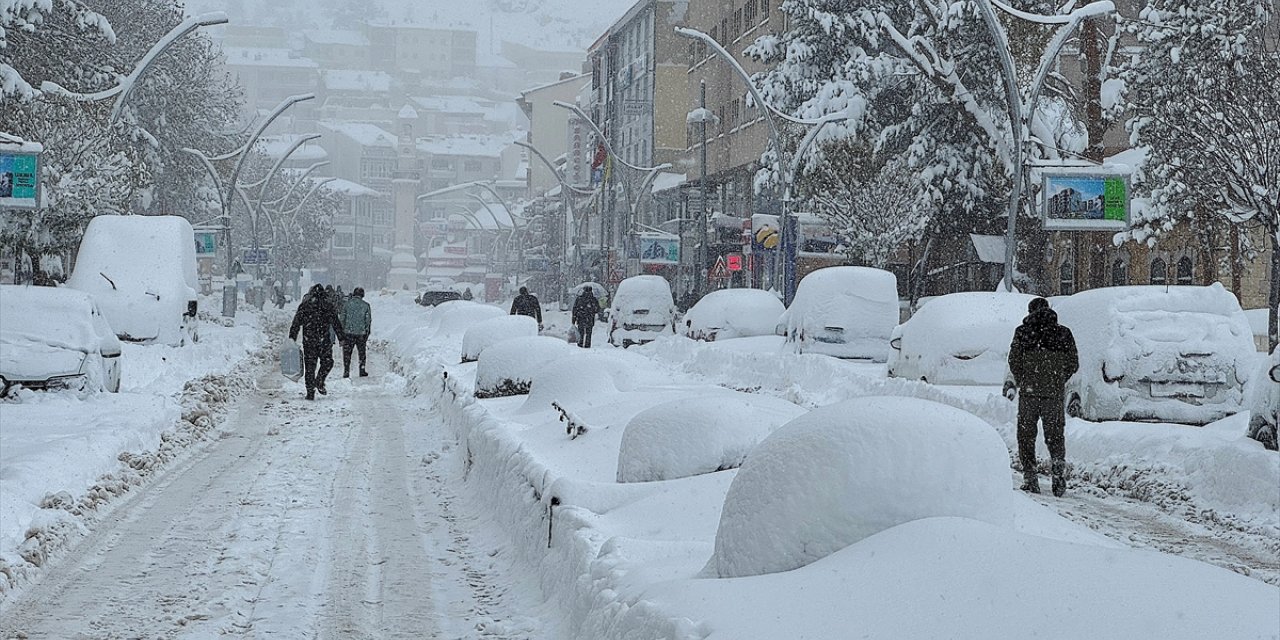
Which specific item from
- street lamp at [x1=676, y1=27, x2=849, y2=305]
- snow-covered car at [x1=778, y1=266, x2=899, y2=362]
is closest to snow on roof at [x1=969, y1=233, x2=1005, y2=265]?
street lamp at [x1=676, y1=27, x2=849, y2=305]

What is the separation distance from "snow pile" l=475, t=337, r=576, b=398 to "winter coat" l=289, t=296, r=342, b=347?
4.43m

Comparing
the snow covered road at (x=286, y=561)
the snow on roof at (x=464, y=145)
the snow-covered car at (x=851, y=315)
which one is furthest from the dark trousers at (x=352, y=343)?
the snow on roof at (x=464, y=145)

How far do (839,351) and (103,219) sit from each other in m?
12.9

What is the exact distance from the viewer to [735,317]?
101 feet

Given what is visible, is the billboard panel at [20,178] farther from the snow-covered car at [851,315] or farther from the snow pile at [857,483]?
the snow pile at [857,483]

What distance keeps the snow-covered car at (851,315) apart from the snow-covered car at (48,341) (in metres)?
11.7

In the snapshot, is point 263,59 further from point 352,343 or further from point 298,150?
point 352,343

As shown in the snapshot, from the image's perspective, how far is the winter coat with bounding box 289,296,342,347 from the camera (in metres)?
21.7

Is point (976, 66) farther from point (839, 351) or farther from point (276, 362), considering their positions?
point (276, 362)

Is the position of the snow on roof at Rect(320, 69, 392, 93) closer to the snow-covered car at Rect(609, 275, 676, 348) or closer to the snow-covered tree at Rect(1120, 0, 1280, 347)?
the snow-covered tree at Rect(1120, 0, 1280, 347)

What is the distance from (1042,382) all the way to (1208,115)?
2009cm

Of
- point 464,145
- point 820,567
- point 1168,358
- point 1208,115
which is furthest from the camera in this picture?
point 464,145

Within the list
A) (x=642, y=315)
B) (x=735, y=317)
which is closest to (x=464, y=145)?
(x=642, y=315)

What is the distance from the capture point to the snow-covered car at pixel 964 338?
19.3 m
